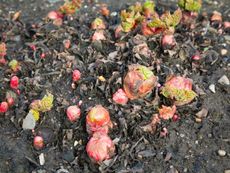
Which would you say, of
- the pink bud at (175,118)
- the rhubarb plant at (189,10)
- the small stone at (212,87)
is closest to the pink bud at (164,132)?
the pink bud at (175,118)

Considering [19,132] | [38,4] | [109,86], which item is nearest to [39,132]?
[19,132]

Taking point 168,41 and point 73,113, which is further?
point 168,41

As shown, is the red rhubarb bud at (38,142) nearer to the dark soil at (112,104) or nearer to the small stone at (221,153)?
the dark soil at (112,104)

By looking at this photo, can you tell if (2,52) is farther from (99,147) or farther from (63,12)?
(99,147)

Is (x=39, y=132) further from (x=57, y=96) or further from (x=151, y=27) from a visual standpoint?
(x=151, y=27)

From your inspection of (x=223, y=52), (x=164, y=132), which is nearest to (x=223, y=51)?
(x=223, y=52)
